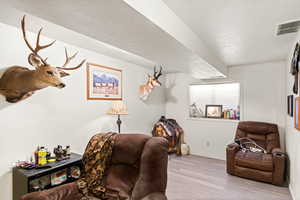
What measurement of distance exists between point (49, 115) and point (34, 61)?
33.1 inches

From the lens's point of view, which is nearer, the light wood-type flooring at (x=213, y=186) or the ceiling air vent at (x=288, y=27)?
the ceiling air vent at (x=288, y=27)

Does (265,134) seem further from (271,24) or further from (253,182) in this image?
(271,24)

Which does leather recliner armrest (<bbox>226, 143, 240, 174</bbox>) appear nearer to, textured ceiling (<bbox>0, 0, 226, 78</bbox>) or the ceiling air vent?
the ceiling air vent

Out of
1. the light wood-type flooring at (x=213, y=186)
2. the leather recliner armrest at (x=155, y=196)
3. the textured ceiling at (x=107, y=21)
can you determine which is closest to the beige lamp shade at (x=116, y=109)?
the textured ceiling at (x=107, y=21)

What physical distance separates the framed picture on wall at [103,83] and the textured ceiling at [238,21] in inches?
70.5

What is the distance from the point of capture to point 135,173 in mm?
1593

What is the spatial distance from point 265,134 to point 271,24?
2504 millimetres

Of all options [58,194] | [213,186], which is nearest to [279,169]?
[213,186]

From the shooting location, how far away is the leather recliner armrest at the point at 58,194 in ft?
4.35

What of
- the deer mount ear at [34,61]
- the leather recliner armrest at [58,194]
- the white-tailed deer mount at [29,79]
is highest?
the deer mount ear at [34,61]

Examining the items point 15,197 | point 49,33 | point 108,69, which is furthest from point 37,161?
point 108,69

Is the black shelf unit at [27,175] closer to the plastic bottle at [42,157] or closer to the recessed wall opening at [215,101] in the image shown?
the plastic bottle at [42,157]

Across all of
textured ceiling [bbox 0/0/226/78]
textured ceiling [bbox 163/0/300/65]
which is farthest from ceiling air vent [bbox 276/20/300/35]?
textured ceiling [bbox 0/0/226/78]

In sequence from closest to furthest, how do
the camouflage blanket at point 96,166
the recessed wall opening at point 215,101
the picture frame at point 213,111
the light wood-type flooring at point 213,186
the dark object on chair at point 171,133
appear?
the camouflage blanket at point 96,166 < the light wood-type flooring at point 213,186 < the dark object on chair at point 171,133 < the recessed wall opening at point 215,101 < the picture frame at point 213,111
